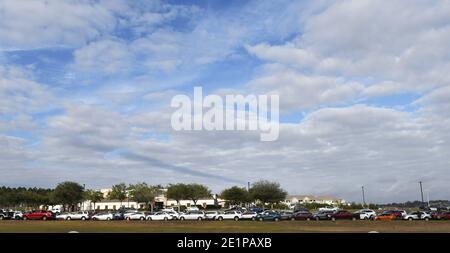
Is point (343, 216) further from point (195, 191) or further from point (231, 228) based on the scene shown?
point (195, 191)

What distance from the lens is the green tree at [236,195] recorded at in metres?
131

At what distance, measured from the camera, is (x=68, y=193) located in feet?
405

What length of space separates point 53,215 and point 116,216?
1119 cm

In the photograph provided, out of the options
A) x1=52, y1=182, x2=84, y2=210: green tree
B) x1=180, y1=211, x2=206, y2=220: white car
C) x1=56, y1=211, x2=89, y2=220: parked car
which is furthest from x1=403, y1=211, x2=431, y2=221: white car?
x1=52, y1=182, x2=84, y2=210: green tree

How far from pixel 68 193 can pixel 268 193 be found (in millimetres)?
53621

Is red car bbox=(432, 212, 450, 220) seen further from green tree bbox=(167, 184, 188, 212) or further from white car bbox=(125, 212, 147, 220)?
green tree bbox=(167, 184, 188, 212)

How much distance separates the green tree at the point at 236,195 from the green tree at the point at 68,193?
40770mm

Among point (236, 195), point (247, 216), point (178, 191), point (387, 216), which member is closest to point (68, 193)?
point (178, 191)

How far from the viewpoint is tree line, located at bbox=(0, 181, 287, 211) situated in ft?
411

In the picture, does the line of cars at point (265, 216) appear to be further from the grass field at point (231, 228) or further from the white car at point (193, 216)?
the grass field at point (231, 228)

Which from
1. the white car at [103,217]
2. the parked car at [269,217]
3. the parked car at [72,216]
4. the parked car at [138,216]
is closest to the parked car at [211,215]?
the parked car at [269,217]
